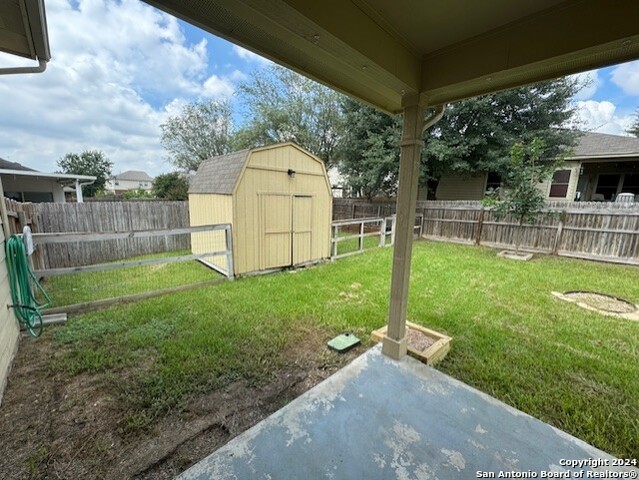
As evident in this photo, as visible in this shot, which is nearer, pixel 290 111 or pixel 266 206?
pixel 266 206

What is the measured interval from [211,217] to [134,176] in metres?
53.7

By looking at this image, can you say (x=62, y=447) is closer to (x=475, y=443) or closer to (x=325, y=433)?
(x=325, y=433)

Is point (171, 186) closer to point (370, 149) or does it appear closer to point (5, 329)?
point (370, 149)

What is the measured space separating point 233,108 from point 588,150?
62.6 ft

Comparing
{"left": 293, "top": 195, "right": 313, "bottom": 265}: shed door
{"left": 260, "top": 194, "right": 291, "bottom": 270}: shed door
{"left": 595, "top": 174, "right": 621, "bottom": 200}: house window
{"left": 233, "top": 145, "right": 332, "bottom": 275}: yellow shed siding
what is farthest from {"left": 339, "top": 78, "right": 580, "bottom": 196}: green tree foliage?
{"left": 260, "top": 194, "right": 291, "bottom": 270}: shed door

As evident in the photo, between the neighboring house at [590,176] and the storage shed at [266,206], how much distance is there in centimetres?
847

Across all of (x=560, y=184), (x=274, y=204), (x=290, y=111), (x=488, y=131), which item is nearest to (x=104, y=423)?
(x=274, y=204)

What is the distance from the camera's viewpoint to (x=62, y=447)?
1814mm

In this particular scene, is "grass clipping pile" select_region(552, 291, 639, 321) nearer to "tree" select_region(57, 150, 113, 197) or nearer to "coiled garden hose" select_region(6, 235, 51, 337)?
"coiled garden hose" select_region(6, 235, 51, 337)

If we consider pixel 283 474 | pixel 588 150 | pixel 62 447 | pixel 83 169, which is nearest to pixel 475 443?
pixel 283 474

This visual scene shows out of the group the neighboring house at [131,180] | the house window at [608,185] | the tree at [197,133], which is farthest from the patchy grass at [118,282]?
the neighboring house at [131,180]

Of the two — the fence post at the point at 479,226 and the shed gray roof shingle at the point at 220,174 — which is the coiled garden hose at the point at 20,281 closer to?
the shed gray roof shingle at the point at 220,174

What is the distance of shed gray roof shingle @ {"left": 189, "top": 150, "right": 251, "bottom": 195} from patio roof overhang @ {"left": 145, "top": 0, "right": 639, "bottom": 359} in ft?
11.6

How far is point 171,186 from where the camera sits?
15430mm
